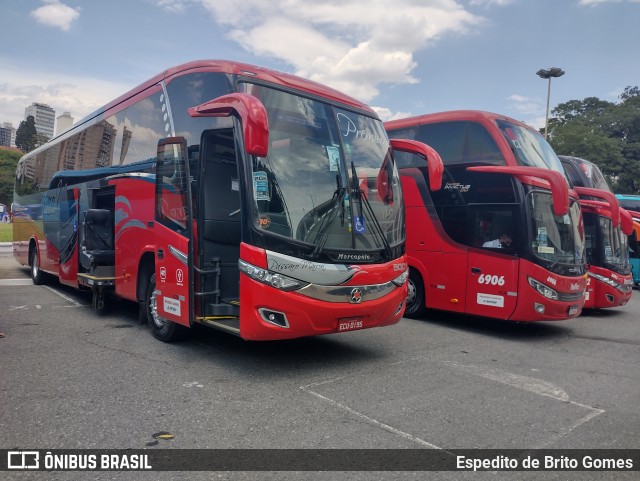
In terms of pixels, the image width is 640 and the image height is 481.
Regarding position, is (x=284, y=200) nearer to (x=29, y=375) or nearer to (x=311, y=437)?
(x=311, y=437)

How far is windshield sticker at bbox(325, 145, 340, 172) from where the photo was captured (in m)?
6.39

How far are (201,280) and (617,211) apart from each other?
8.75m

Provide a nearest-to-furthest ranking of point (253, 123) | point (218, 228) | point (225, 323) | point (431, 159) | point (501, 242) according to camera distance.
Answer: point (253, 123), point (225, 323), point (218, 228), point (431, 159), point (501, 242)

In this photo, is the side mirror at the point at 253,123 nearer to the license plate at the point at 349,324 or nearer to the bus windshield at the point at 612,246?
the license plate at the point at 349,324

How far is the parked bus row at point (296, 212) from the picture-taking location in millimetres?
5902

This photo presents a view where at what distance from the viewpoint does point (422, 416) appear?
499 centimetres

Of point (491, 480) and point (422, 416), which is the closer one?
point (491, 480)

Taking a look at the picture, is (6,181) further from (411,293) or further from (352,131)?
(352,131)

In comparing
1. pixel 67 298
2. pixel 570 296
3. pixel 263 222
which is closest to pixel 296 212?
pixel 263 222

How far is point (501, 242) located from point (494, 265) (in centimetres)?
42

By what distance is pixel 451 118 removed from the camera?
1044 cm

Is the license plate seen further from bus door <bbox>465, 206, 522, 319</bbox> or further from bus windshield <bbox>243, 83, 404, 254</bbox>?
bus door <bbox>465, 206, 522, 319</bbox>

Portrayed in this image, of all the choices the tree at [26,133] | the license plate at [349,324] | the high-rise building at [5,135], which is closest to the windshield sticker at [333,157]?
the license plate at [349,324]

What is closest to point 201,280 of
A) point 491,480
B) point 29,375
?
point 29,375
